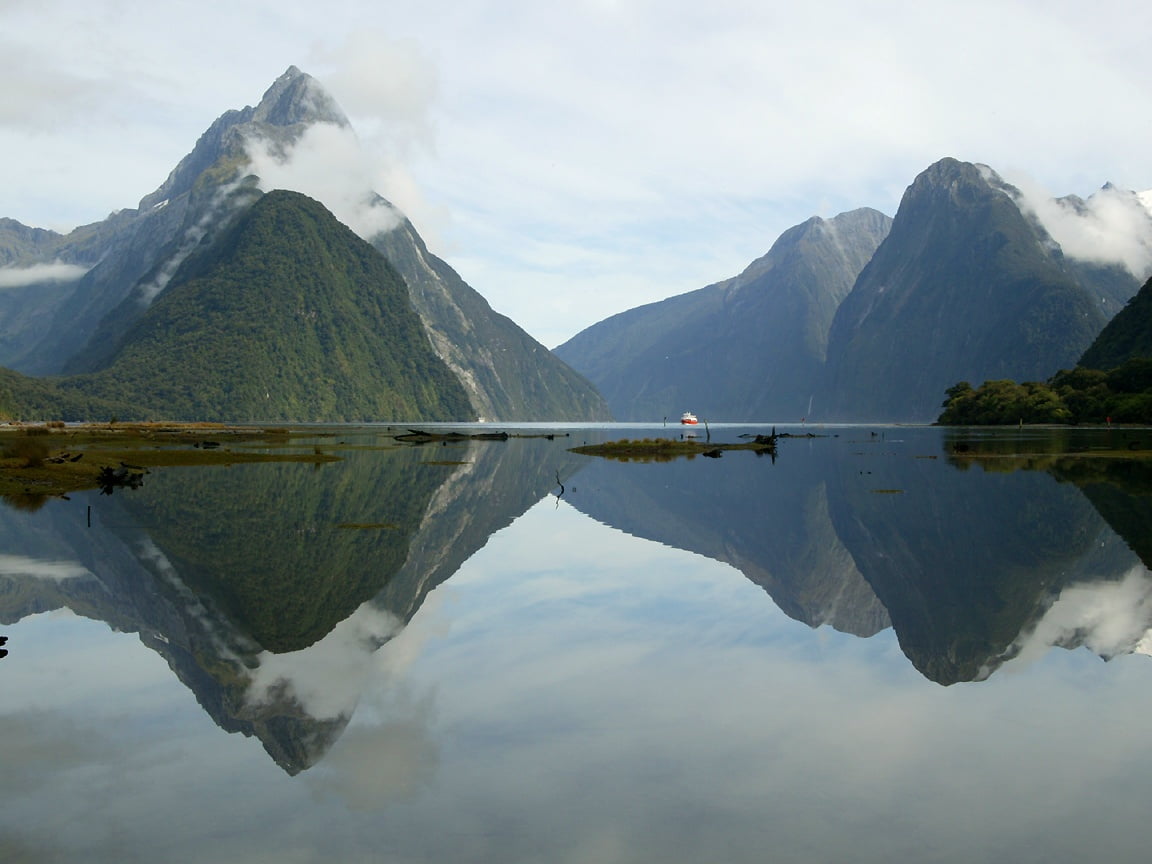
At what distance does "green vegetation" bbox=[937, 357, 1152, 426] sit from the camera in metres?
148

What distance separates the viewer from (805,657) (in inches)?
720

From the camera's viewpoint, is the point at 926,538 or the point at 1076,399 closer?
the point at 926,538

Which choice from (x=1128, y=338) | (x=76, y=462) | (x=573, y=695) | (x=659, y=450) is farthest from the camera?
(x=1128, y=338)

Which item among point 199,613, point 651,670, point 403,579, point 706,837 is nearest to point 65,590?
point 199,613

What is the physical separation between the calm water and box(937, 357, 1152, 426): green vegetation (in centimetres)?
12813

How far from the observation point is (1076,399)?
16538cm

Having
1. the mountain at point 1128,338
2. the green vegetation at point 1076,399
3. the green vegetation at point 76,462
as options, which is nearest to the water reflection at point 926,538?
the green vegetation at point 76,462

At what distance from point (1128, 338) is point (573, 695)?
8150 inches

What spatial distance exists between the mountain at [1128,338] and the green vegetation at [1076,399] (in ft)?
37.2

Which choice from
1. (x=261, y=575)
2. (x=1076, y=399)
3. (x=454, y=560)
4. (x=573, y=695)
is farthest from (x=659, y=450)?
(x=1076, y=399)

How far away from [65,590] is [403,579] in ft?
29.7

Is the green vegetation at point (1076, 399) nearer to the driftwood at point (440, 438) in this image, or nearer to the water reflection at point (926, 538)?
the water reflection at point (926, 538)

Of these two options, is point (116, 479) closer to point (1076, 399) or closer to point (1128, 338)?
point (1076, 399)

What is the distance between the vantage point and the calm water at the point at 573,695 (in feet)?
33.8
